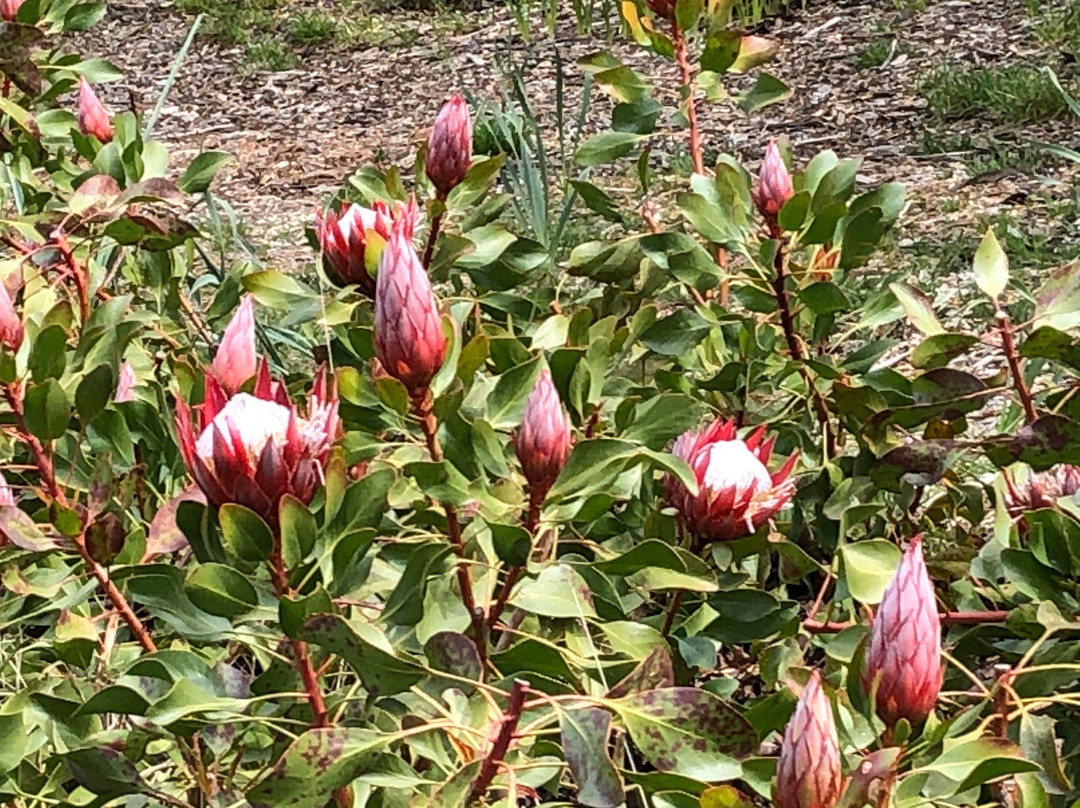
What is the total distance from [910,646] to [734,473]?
347mm

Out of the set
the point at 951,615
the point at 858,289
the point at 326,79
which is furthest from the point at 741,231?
the point at 326,79

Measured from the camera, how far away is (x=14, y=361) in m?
1.12

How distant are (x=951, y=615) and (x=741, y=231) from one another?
1.41 ft

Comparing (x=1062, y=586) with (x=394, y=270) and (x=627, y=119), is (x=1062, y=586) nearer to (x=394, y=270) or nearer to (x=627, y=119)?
(x=394, y=270)

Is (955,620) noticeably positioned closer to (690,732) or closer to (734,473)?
(734,473)

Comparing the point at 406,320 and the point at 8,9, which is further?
the point at 8,9

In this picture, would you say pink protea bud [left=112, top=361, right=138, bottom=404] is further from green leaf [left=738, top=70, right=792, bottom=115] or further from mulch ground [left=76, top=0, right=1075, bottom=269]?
mulch ground [left=76, top=0, right=1075, bottom=269]

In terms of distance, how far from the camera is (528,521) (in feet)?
3.15

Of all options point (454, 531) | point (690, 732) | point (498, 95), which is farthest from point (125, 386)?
point (498, 95)

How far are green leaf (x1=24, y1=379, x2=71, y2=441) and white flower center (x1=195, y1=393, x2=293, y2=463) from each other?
0.75 ft

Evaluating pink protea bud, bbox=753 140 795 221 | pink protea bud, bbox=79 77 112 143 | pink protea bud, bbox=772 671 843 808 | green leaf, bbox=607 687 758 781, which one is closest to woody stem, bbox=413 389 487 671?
green leaf, bbox=607 687 758 781

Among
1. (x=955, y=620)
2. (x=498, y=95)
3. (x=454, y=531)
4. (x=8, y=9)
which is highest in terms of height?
(x=8, y=9)

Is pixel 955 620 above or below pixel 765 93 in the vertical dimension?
below

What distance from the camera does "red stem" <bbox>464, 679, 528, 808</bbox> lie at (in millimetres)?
803
